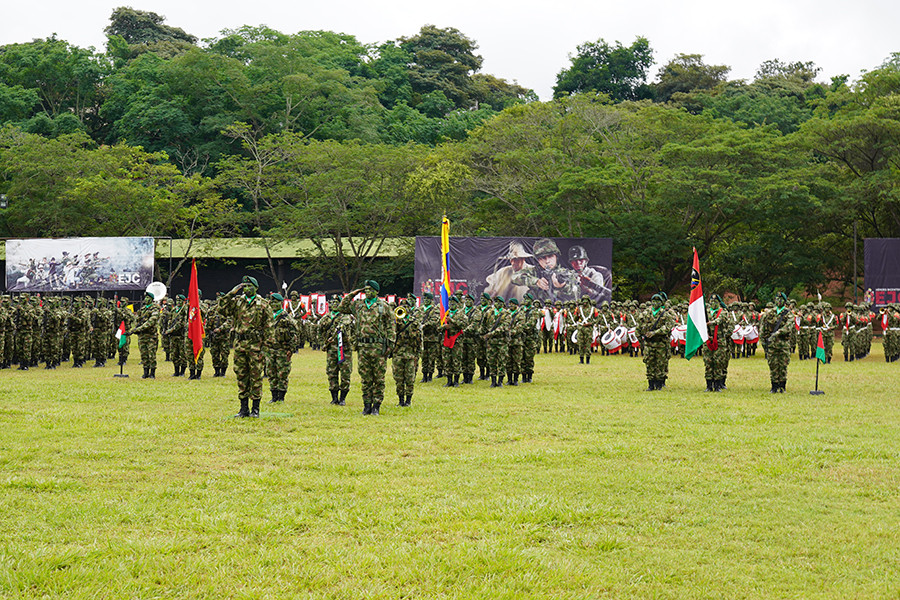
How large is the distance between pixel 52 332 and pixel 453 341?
11.2m

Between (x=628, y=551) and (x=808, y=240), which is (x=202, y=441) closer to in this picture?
(x=628, y=551)

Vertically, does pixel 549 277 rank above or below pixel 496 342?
above

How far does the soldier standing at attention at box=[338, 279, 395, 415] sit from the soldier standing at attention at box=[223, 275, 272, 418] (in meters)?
1.35

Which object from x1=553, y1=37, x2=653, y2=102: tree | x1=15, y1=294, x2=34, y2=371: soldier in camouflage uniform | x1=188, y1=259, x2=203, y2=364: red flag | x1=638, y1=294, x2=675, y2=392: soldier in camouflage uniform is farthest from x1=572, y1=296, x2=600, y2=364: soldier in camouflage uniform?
x1=553, y1=37, x2=653, y2=102: tree

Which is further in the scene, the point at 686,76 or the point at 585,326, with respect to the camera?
the point at 686,76

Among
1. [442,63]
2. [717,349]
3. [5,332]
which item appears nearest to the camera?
[717,349]

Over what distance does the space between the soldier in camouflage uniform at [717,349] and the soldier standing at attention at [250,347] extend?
27.7 feet

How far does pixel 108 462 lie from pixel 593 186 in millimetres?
32647

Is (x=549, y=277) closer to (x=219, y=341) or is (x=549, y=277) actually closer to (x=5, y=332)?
(x=219, y=341)

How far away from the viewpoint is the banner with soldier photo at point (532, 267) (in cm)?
3603

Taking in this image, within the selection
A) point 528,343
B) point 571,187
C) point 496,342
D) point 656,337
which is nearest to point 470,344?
point 496,342

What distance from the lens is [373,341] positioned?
12.4 m

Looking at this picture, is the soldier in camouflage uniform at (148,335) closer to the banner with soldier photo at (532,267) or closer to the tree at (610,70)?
the banner with soldier photo at (532,267)

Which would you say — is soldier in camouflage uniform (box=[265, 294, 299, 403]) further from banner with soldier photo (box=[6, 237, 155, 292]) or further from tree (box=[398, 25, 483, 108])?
tree (box=[398, 25, 483, 108])
